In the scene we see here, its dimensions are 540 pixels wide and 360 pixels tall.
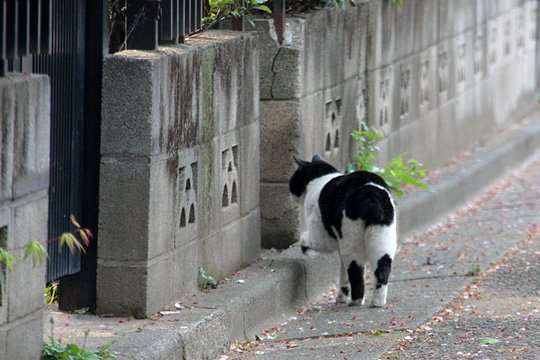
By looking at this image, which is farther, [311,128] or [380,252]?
[311,128]

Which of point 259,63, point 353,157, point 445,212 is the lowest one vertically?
point 445,212

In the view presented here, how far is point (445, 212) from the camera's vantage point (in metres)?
11.8

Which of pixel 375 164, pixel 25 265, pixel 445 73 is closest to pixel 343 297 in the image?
pixel 375 164

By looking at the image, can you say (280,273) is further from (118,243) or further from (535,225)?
(535,225)

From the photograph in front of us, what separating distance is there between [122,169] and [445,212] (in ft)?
19.7

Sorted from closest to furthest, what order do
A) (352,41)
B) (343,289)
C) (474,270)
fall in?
(343,289) < (474,270) < (352,41)

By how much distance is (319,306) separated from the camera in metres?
8.27

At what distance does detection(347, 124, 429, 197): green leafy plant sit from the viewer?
9.59 m

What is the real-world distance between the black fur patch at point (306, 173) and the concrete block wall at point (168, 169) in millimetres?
631

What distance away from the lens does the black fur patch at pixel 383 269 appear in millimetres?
7754

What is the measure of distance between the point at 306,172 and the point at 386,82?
9.78ft

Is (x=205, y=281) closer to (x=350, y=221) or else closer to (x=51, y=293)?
(x=51, y=293)

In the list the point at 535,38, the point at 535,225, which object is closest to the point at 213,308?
the point at 535,225

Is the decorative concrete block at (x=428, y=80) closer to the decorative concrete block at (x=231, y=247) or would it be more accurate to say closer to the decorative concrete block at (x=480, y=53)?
the decorative concrete block at (x=480, y=53)
